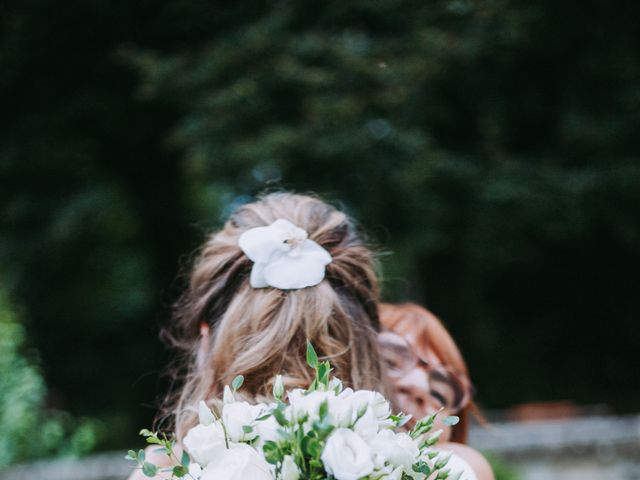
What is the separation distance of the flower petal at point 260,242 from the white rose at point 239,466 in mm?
637

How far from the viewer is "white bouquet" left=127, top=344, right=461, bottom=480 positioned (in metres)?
1.10

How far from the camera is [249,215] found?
1959 millimetres

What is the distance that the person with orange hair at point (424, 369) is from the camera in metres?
2.18

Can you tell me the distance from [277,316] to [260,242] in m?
0.21

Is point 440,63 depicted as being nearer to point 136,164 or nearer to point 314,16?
point 314,16

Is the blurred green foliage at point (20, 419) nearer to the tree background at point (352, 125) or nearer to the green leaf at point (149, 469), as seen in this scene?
the tree background at point (352, 125)

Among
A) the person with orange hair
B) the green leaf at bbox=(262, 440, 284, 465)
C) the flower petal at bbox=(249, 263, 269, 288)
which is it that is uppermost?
the flower petal at bbox=(249, 263, 269, 288)

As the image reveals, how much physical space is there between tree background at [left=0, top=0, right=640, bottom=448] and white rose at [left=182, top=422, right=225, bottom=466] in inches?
106

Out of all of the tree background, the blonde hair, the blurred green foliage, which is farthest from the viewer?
the tree background

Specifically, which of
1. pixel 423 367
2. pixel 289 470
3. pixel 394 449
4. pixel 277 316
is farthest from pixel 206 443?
pixel 423 367

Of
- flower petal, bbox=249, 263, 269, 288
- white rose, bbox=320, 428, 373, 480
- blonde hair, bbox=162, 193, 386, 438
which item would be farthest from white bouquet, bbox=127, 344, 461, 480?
flower petal, bbox=249, 263, 269, 288

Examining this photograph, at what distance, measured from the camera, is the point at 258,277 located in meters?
1.72

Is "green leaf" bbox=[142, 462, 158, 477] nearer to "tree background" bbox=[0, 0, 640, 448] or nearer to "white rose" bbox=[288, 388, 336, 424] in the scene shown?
"white rose" bbox=[288, 388, 336, 424]

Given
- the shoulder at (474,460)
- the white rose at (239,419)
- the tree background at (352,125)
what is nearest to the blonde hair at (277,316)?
the shoulder at (474,460)
